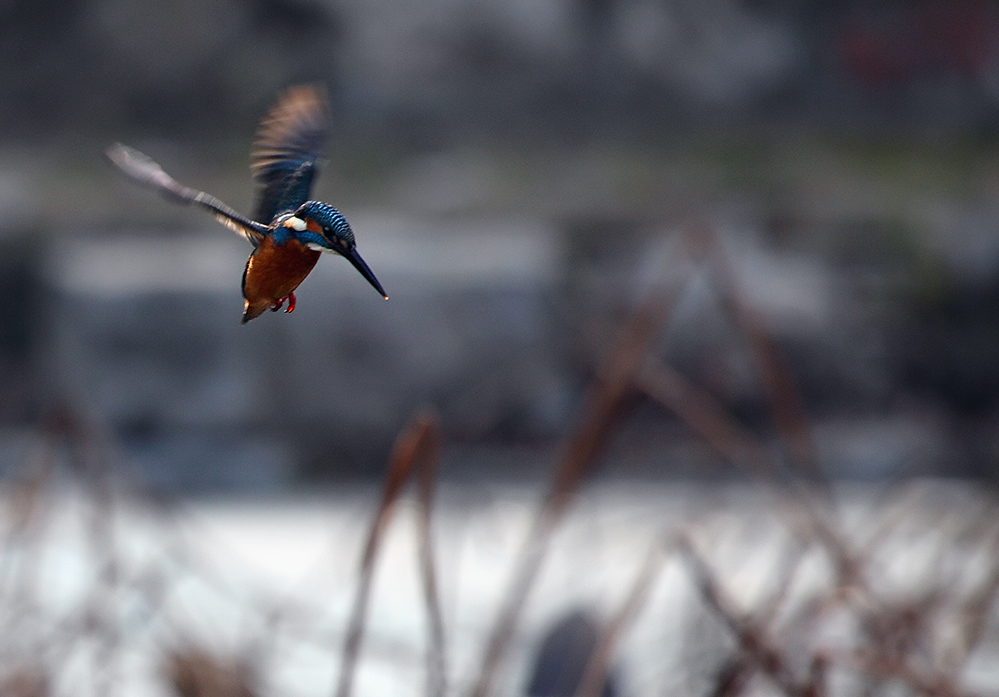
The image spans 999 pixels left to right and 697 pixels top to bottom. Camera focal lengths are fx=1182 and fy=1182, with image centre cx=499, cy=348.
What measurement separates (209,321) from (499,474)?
329mm

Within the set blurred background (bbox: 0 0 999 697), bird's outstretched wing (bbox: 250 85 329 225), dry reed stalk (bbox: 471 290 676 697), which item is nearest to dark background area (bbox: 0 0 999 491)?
blurred background (bbox: 0 0 999 697)

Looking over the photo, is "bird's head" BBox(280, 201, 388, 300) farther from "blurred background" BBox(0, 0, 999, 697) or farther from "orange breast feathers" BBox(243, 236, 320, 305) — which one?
"blurred background" BBox(0, 0, 999, 697)

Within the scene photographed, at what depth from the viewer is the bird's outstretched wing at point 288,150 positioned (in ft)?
0.40

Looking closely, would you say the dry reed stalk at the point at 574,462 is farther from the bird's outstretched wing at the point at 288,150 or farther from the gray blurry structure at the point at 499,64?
the gray blurry structure at the point at 499,64

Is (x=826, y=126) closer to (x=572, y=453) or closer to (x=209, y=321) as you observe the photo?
(x=209, y=321)

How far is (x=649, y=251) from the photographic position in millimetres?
1372

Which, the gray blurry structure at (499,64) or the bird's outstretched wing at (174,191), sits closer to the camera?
the bird's outstretched wing at (174,191)

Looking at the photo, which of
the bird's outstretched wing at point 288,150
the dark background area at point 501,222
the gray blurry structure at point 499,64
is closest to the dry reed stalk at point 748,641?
the bird's outstretched wing at point 288,150

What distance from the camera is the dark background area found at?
3.91 ft

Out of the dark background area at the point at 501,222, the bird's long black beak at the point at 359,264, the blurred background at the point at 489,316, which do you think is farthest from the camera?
the dark background area at the point at 501,222

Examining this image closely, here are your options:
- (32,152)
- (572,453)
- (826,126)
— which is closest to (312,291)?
(572,453)

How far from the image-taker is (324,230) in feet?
0.35

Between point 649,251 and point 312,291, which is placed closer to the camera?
point 312,291

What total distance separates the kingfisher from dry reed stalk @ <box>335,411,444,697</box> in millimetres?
185
